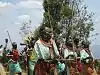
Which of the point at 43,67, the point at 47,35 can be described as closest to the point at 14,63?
the point at 43,67

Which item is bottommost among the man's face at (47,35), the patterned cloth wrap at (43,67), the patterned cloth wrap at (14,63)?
the patterned cloth wrap at (43,67)

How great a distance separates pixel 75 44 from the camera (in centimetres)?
1688

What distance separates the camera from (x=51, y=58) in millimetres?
12484

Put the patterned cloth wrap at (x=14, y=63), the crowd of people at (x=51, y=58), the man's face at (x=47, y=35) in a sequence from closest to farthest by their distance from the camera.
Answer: the crowd of people at (x=51, y=58) < the man's face at (x=47, y=35) < the patterned cloth wrap at (x=14, y=63)

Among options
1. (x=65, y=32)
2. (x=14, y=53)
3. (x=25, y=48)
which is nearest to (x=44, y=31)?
(x=14, y=53)

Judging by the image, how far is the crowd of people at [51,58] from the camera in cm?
1262

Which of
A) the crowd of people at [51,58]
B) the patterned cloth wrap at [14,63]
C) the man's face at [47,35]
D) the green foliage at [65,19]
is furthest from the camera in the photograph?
the green foliage at [65,19]

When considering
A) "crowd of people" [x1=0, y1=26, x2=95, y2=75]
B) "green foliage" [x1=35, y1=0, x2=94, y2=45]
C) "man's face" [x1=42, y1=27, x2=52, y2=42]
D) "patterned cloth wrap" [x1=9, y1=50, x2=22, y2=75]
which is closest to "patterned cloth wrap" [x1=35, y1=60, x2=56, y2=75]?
"crowd of people" [x1=0, y1=26, x2=95, y2=75]

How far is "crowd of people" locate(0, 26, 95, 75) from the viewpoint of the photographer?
41.4 feet

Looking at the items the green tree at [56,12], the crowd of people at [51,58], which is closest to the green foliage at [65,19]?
the green tree at [56,12]

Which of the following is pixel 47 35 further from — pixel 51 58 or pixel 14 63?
pixel 14 63

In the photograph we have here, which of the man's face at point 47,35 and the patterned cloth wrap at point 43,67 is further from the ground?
the man's face at point 47,35

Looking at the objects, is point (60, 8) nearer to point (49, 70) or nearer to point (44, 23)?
point (44, 23)

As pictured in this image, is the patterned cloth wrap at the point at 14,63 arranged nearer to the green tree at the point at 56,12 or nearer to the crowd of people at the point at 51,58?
the crowd of people at the point at 51,58
